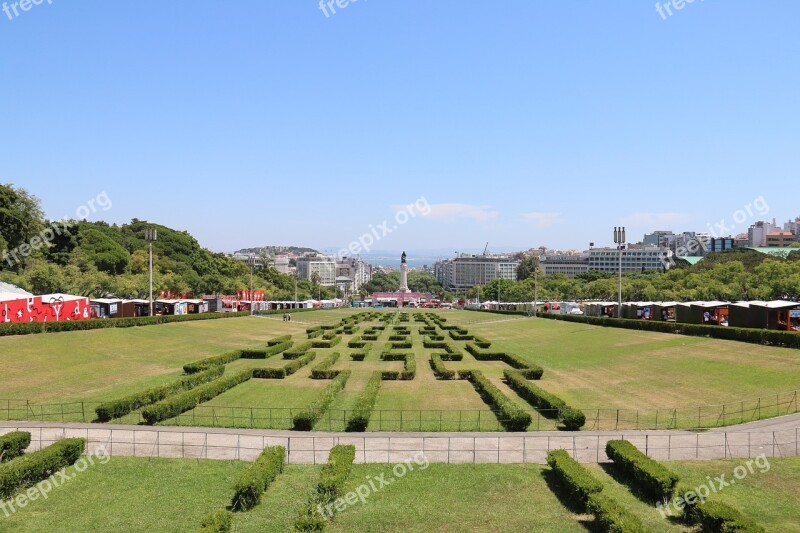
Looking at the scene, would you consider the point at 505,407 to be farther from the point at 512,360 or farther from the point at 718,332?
the point at 718,332

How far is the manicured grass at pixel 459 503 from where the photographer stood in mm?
18516

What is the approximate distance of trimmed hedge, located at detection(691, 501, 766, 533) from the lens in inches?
623

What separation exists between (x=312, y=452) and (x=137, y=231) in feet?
521

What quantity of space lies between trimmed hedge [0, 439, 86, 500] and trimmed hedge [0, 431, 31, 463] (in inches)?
13.5

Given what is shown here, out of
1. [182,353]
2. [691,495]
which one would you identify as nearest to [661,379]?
[691,495]

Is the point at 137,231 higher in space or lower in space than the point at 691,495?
higher

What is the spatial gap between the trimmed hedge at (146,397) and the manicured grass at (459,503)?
14029 millimetres

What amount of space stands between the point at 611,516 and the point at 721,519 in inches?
116

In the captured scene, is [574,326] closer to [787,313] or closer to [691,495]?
[787,313]

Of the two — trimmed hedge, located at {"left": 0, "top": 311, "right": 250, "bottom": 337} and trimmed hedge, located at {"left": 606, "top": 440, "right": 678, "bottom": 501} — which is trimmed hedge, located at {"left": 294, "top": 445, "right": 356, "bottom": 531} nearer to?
trimmed hedge, located at {"left": 606, "top": 440, "right": 678, "bottom": 501}

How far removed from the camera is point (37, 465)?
69.2ft

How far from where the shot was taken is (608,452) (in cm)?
2353

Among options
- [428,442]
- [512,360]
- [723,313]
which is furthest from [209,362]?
[723,313]

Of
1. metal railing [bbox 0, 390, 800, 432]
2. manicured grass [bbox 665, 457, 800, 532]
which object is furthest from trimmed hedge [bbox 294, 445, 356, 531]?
manicured grass [bbox 665, 457, 800, 532]
